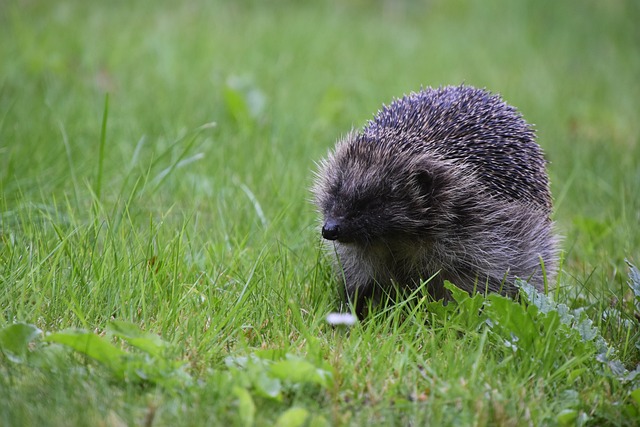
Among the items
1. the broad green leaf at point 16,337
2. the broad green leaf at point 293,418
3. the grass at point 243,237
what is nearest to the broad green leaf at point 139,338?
the grass at point 243,237

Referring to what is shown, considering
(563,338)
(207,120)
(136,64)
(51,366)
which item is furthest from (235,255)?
(136,64)

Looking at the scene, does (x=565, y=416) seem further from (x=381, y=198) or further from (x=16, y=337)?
(x=16, y=337)

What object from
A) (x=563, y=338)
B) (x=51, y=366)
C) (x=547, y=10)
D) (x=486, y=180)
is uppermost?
(x=547, y=10)

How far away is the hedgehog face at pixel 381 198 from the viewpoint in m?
4.14

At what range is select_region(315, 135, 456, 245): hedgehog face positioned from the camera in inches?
163

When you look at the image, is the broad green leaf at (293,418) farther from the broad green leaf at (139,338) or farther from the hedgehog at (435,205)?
the hedgehog at (435,205)

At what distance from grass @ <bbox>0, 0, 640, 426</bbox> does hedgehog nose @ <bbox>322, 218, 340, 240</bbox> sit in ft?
1.08

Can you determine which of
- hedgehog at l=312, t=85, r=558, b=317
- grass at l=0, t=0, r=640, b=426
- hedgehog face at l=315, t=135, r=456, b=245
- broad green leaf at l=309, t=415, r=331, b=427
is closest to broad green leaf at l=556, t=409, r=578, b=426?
grass at l=0, t=0, r=640, b=426

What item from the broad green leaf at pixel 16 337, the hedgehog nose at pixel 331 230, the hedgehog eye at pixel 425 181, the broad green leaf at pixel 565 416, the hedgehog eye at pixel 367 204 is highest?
the hedgehog eye at pixel 425 181

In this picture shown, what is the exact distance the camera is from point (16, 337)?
307cm

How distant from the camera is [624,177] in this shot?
6609 mm

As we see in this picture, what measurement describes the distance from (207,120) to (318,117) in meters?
1.14

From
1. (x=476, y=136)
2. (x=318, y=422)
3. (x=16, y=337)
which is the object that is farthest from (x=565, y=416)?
(x=16, y=337)

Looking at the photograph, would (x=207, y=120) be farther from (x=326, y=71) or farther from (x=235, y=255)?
(x=235, y=255)
